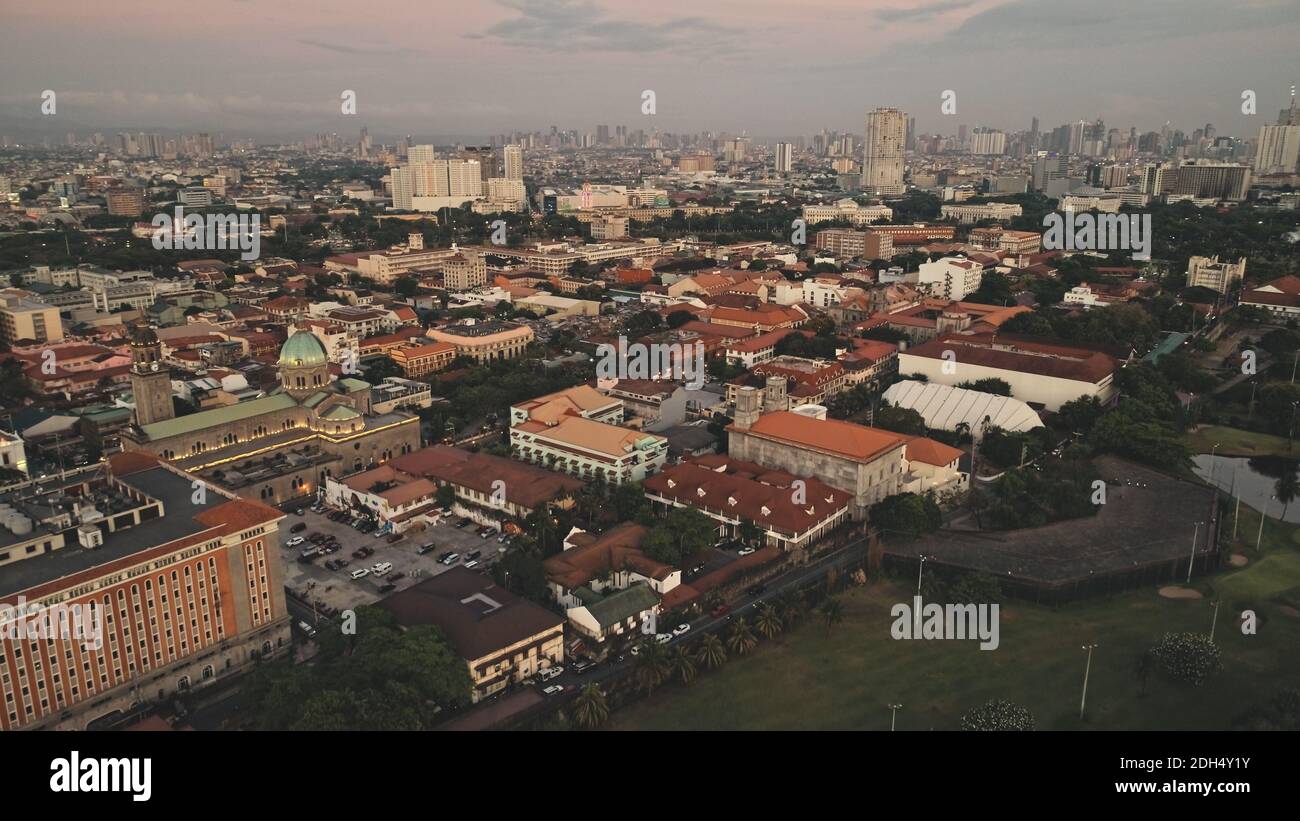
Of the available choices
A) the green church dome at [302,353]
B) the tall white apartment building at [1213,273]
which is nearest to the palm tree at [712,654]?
the green church dome at [302,353]

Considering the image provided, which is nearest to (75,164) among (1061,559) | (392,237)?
(392,237)

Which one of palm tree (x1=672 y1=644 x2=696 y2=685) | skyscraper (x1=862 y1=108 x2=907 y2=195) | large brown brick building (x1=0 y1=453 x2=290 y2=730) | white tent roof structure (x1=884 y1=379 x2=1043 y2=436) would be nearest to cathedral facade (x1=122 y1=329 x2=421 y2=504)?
large brown brick building (x1=0 y1=453 x2=290 y2=730)

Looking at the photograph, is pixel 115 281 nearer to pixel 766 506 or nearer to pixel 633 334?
pixel 633 334

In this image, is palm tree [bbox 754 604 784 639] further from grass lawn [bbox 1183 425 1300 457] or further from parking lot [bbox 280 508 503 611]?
grass lawn [bbox 1183 425 1300 457]

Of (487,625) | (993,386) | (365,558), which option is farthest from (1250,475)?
(365,558)

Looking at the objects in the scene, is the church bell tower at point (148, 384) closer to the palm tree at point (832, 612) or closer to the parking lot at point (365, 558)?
the parking lot at point (365, 558)
